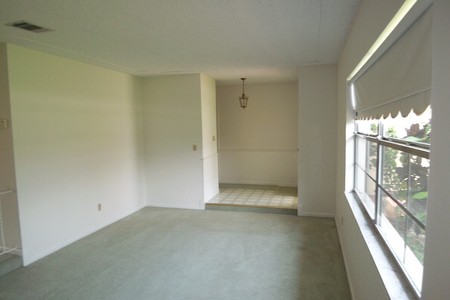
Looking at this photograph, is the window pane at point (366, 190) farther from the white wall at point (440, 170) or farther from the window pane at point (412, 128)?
the white wall at point (440, 170)

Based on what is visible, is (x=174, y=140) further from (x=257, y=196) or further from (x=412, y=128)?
(x=412, y=128)

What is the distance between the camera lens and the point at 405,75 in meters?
1.37

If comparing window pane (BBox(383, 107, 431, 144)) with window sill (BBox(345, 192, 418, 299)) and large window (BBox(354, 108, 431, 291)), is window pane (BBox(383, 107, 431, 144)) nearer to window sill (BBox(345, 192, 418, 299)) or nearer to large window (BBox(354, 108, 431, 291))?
large window (BBox(354, 108, 431, 291))

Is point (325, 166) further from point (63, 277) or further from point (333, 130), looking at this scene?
point (63, 277)

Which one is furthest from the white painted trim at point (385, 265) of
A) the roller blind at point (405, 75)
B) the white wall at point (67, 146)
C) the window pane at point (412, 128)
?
the white wall at point (67, 146)

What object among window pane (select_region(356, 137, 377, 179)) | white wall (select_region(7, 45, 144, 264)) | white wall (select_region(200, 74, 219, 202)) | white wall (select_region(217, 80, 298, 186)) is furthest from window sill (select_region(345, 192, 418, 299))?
white wall (select_region(217, 80, 298, 186))

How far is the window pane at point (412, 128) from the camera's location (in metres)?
1.28

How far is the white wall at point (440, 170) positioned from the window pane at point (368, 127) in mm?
1472

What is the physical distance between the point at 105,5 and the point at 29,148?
212 cm

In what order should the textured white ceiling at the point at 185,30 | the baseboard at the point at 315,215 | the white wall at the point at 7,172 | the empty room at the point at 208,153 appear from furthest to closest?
the baseboard at the point at 315,215, the white wall at the point at 7,172, the textured white ceiling at the point at 185,30, the empty room at the point at 208,153

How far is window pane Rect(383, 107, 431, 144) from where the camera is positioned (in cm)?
128

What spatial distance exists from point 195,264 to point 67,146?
2.35m

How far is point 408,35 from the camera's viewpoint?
138 centimetres

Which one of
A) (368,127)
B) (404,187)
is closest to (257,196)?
(368,127)
